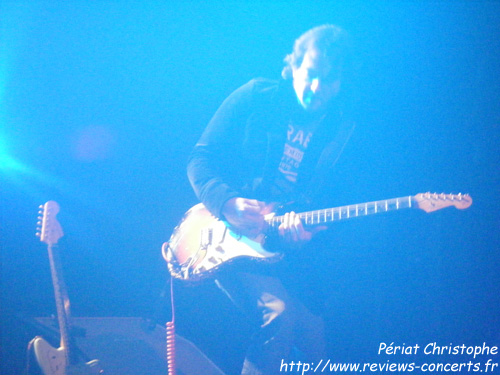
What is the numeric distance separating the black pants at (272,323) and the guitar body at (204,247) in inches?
3.5

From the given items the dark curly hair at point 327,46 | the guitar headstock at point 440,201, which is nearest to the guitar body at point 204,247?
the guitar headstock at point 440,201

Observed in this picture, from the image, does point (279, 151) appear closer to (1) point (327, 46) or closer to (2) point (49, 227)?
(1) point (327, 46)

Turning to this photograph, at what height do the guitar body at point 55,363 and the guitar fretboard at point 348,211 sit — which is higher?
the guitar fretboard at point 348,211

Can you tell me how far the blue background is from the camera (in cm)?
153

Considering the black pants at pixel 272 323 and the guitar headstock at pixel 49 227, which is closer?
the black pants at pixel 272 323

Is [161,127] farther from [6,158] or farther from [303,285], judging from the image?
[303,285]

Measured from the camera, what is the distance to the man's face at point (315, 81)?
143 centimetres

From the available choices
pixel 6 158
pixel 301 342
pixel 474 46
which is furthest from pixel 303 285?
pixel 6 158

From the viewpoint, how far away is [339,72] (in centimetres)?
145

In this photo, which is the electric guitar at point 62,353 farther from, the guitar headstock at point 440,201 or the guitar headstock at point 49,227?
the guitar headstock at point 440,201

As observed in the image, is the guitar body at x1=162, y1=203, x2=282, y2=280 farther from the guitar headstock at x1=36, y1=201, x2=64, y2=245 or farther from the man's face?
the man's face

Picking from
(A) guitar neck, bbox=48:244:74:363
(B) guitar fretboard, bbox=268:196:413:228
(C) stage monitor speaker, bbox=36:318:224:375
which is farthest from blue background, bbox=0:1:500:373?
(A) guitar neck, bbox=48:244:74:363

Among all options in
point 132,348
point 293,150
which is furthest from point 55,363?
point 293,150

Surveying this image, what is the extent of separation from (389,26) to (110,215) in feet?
5.85
